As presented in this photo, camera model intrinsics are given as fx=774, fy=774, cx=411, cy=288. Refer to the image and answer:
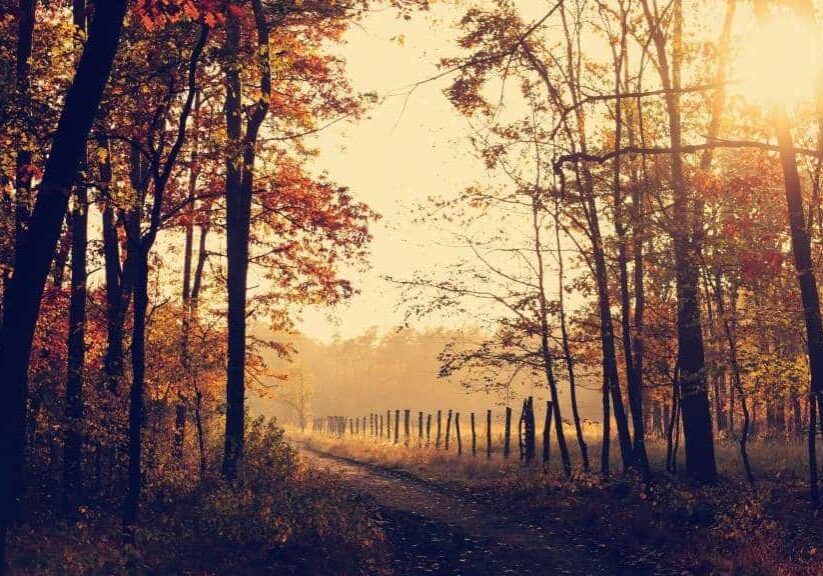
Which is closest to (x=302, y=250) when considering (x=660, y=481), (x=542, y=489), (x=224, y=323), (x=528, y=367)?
(x=224, y=323)

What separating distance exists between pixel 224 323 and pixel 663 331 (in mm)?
12952

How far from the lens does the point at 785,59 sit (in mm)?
12625

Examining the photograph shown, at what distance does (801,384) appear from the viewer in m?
14.6

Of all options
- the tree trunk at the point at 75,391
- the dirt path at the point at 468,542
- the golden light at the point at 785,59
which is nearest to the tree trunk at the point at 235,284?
the tree trunk at the point at 75,391

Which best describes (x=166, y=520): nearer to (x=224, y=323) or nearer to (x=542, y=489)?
(x=542, y=489)

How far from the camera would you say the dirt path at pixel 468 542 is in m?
11.3

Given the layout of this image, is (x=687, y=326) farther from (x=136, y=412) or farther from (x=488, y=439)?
(x=136, y=412)

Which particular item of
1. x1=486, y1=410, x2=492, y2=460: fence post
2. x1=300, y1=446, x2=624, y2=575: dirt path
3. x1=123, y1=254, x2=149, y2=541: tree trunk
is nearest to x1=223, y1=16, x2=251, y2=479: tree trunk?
x1=300, y1=446, x2=624, y2=575: dirt path

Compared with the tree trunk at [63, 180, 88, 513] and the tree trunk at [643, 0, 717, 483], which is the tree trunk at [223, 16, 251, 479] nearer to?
the tree trunk at [63, 180, 88, 513]

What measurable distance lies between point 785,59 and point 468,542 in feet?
31.2

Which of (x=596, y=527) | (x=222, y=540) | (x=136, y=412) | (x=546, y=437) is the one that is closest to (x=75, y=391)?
(x=136, y=412)

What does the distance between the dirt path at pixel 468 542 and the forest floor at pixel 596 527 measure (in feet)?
0.06

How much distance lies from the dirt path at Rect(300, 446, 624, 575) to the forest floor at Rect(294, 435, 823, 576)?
0.06ft

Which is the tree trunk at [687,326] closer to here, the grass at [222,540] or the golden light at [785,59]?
the golden light at [785,59]
